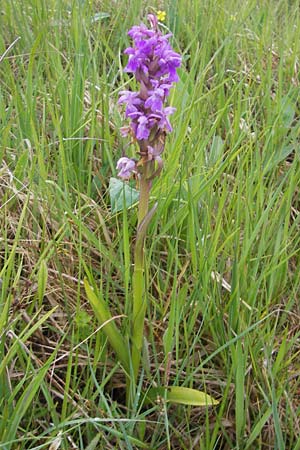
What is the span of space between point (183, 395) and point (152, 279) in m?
0.27

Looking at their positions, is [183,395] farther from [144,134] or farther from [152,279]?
[144,134]

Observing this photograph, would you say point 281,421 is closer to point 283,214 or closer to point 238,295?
point 238,295

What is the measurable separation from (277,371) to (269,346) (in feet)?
0.17

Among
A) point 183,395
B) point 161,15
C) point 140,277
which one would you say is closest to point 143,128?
point 140,277

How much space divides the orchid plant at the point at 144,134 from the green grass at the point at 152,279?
0.13 ft

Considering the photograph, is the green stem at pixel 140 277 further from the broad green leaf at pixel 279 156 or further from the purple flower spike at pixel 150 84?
the broad green leaf at pixel 279 156

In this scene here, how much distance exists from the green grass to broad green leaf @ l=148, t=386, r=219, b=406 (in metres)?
0.02

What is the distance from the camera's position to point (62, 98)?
5.74 feet

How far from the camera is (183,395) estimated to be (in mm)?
1168

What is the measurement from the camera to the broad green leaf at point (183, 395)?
1.16m

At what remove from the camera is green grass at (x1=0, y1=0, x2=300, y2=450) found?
1.14 m

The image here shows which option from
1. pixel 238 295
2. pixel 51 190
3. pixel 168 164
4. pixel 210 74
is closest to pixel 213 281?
pixel 238 295

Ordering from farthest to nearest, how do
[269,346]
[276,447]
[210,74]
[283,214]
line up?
1. [210,74]
2. [283,214]
3. [269,346]
4. [276,447]

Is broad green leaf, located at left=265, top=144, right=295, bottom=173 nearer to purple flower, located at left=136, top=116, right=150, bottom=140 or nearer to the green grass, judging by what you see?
the green grass
